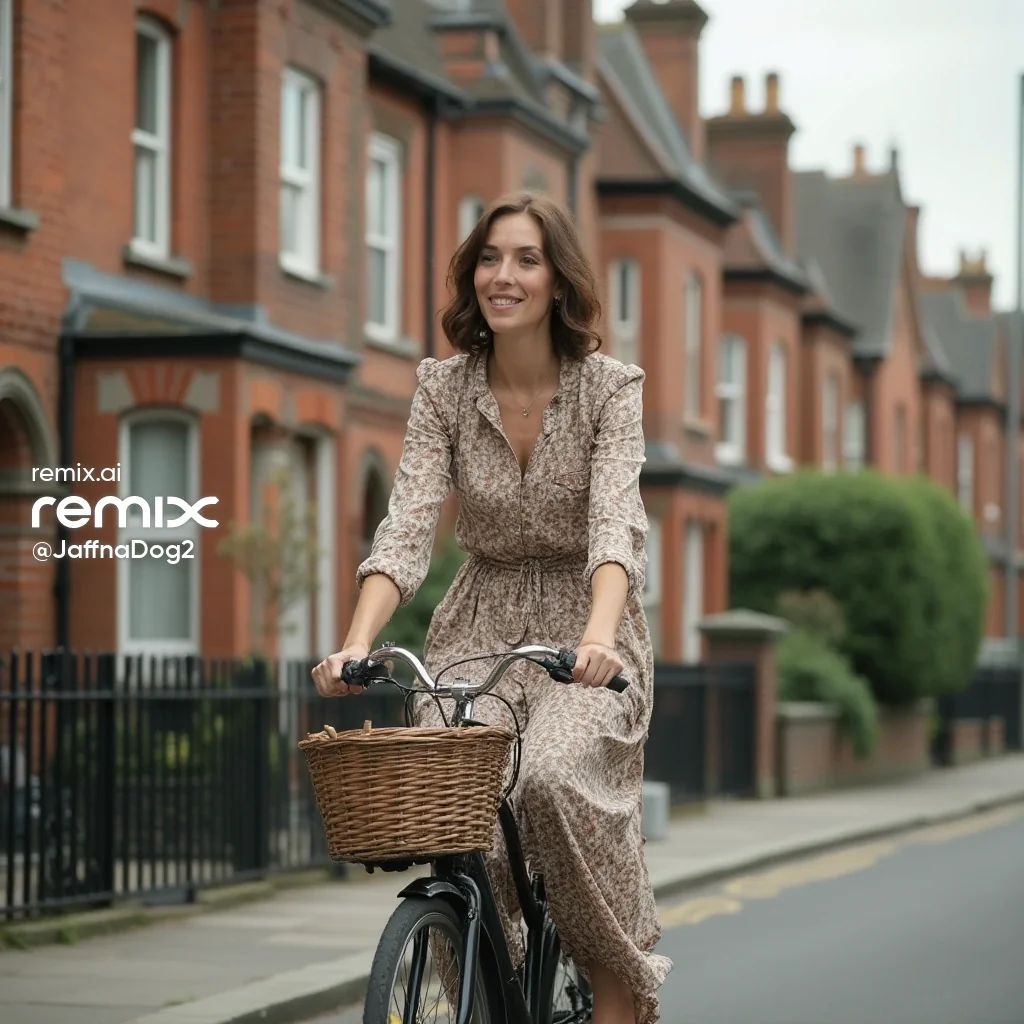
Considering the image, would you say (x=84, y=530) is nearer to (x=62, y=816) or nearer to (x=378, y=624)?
(x=62, y=816)

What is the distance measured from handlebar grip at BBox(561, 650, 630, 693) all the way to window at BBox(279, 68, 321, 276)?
15509 mm

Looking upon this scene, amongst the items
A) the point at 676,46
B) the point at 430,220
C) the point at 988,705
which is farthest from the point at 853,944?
the point at 988,705

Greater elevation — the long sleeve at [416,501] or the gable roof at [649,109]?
the gable roof at [649,109]

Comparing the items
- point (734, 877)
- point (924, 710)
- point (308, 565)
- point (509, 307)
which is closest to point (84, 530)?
point (308, 565)

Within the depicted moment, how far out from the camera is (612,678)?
4.91 meters

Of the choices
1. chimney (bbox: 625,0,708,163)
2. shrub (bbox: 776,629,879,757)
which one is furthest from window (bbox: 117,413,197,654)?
chimney (bbox: 625,0,708,163)

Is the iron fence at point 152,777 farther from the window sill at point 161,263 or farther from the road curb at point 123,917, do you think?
the window sill at point 161,263

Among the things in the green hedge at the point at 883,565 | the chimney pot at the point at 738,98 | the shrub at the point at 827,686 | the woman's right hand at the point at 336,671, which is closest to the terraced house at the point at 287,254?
the green hedge at the point at 883,565

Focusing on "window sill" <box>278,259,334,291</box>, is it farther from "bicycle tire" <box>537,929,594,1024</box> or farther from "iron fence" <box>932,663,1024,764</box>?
"iron fence" <box>932,663,1024,764</box>

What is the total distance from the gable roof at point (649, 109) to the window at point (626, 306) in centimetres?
136

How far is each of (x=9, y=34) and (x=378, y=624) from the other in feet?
39.7

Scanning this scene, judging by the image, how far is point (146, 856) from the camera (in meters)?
11.7

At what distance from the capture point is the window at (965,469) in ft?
187

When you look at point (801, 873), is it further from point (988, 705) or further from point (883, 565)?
point (988, 705)
